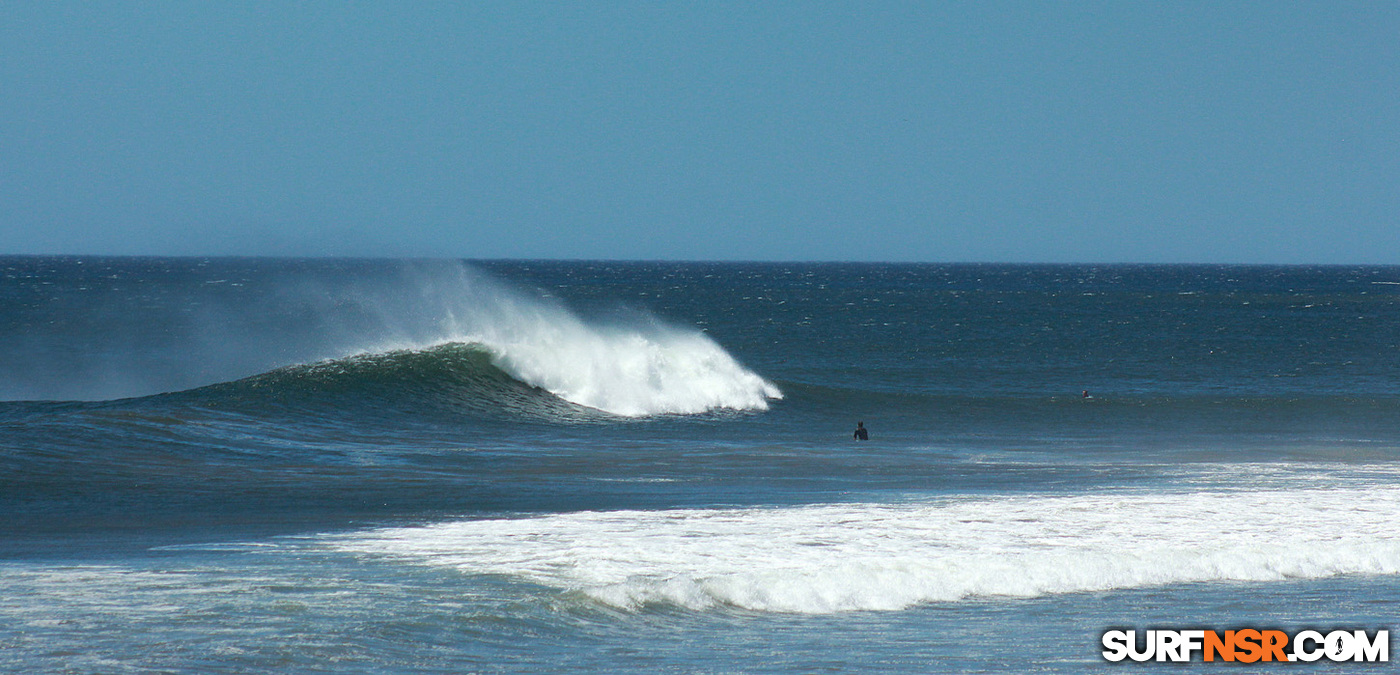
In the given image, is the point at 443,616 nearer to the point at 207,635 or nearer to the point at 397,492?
the point at 207,635

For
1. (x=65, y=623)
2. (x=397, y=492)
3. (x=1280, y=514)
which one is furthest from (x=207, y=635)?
(x=1280, y=514)

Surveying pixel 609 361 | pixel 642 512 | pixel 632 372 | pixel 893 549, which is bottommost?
pixel 893 549

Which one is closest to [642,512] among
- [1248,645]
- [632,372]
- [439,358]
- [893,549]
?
[893,549]

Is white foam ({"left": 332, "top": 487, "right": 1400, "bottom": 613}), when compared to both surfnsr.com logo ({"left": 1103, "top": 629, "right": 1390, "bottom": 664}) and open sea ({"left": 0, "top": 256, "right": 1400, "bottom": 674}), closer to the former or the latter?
open sea ({"left": 0, "top": 256, "right": 1400, "bottom": 674})

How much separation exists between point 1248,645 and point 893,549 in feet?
11.3

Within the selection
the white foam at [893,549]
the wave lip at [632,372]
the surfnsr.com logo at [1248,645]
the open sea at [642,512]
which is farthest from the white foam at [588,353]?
the surfnsr.com logo at [1248,645]

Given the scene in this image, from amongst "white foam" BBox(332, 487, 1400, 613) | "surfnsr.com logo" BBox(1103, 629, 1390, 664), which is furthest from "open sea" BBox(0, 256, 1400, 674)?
"surfnsr.com logo" BBox(1103, 629, 1390, 664)

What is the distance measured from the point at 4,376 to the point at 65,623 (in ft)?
109

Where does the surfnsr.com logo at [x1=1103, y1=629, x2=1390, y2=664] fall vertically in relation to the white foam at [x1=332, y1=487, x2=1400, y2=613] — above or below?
below

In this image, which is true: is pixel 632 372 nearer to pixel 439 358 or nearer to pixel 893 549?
pixel 439 358

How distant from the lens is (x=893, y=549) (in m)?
11.2

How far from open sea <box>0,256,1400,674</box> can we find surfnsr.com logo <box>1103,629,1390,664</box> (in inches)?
6.1

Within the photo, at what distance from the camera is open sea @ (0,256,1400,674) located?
27.4 ft

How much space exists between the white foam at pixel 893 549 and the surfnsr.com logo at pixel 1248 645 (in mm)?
1640
